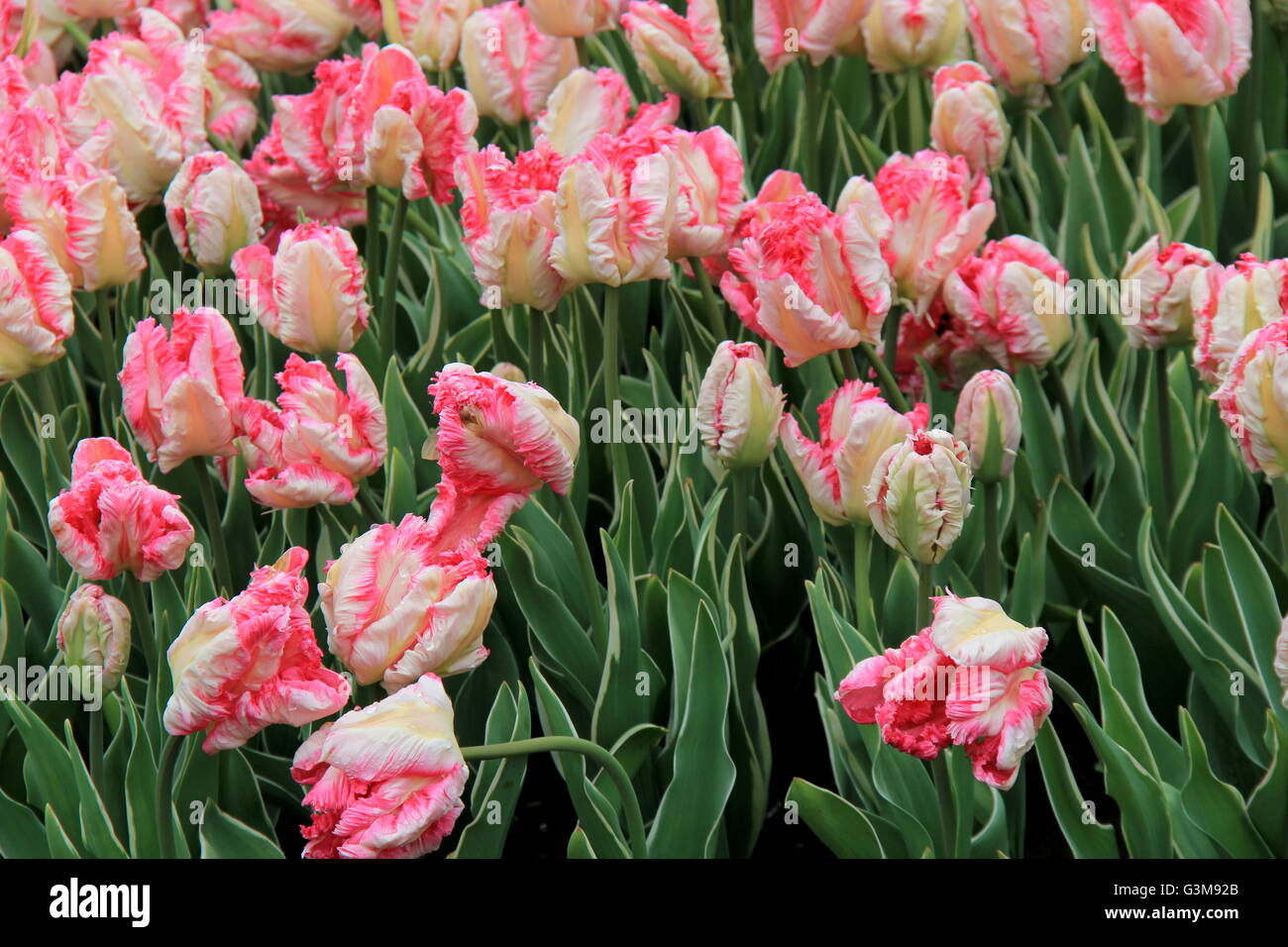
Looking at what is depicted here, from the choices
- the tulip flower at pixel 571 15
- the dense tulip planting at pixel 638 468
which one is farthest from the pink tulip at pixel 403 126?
the tulip flower at pixel 571 15

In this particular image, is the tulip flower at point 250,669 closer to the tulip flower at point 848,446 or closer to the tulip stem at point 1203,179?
the tulip flower at point 848,446

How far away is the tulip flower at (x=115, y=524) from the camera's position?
3.60 ft

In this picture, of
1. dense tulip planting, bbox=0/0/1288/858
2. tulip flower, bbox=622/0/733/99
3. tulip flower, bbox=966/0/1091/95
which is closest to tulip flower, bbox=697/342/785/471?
dense tulip planting, bbox=0/0/1288/858

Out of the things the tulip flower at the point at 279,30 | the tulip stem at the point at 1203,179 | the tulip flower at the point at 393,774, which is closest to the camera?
the tulip flower at the point at 393,774

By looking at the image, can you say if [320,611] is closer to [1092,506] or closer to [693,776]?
[693,776]

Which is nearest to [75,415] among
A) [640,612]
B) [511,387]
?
[640,612]

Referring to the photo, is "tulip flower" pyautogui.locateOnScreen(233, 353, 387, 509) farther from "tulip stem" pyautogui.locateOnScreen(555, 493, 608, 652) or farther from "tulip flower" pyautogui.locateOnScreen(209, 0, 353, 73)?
"tulip flower" pyautogui.locateOnScreen(209, 0, 353, 73)

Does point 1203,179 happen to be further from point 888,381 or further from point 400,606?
point 400,606

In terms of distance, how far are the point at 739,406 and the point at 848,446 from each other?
0.34 ft

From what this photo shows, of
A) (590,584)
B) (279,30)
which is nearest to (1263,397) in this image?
(590,584)

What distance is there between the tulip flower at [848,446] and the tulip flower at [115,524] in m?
0.50

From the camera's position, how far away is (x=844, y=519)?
1220 millimetres
